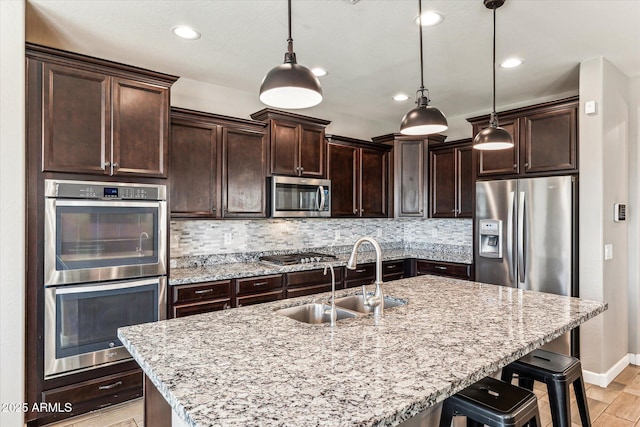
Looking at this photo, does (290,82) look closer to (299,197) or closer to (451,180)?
(299,197)

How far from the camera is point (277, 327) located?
1.68 metres

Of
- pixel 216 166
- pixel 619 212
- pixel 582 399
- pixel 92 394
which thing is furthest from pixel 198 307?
pixel 619 212

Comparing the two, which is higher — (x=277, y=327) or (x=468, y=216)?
(x=468, y=216)

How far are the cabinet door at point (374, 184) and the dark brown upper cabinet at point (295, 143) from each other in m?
0.69

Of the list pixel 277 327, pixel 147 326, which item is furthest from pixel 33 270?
pixel 277 327

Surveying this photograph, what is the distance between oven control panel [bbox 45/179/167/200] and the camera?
97.0 inches

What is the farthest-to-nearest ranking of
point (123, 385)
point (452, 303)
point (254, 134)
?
1. point (254, 134)
2. point (123, 385)
3. point (452, 303)

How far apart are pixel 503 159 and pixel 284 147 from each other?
221 centimetres

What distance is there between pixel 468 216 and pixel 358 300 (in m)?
2.65

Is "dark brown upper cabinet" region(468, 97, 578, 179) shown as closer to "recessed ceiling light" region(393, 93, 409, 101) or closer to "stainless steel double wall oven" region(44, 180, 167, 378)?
"recessed ceiling light" region(393, 93, 409, 101)

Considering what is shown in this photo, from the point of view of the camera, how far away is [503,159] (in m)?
3.75

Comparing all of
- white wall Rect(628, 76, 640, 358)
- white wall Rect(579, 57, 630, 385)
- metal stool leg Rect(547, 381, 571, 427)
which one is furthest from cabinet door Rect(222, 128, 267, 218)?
white wall Rect(628, 76, 640, 358)

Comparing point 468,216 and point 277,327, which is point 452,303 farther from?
point 468,216

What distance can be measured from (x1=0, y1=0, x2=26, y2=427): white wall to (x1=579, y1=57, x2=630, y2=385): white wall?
13.6 feet
